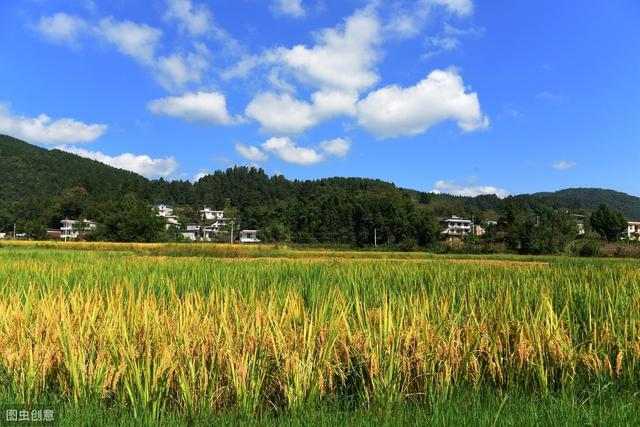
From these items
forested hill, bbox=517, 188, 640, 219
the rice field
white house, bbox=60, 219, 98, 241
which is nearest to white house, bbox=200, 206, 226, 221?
white house, bbox=60, 219, 98, 241

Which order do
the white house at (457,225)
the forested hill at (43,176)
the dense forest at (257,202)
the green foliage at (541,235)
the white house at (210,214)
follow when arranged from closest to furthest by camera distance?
the green foliage at (541,235) → the dense forest at (257,202) → the white house at (457,225) → the forested hill at (43,176) → the white house at (210,214)

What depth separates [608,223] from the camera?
79.2 metres

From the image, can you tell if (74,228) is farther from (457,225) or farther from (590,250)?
(457,225)

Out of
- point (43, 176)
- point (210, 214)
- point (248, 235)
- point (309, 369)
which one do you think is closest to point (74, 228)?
point (248, 235)

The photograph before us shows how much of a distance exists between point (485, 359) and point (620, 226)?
91747 millimetres

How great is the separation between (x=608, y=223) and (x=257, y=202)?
91.4 m

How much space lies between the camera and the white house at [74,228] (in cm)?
8206

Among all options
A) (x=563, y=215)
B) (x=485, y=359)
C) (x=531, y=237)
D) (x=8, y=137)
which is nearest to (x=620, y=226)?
(x=563, y=215)

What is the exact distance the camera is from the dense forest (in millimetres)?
86688

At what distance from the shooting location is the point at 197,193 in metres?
148

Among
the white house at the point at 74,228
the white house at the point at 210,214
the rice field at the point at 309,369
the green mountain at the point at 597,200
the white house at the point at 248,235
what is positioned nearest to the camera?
the rice field at the point at 309,369

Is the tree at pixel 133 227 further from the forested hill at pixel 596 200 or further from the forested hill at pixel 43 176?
the forested hill at pixel 596 200

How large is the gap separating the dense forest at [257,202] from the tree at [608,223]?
10.1m

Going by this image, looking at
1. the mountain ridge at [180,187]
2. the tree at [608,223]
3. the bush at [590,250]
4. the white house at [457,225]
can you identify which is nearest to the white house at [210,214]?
the mountain ridge at [180,187]
